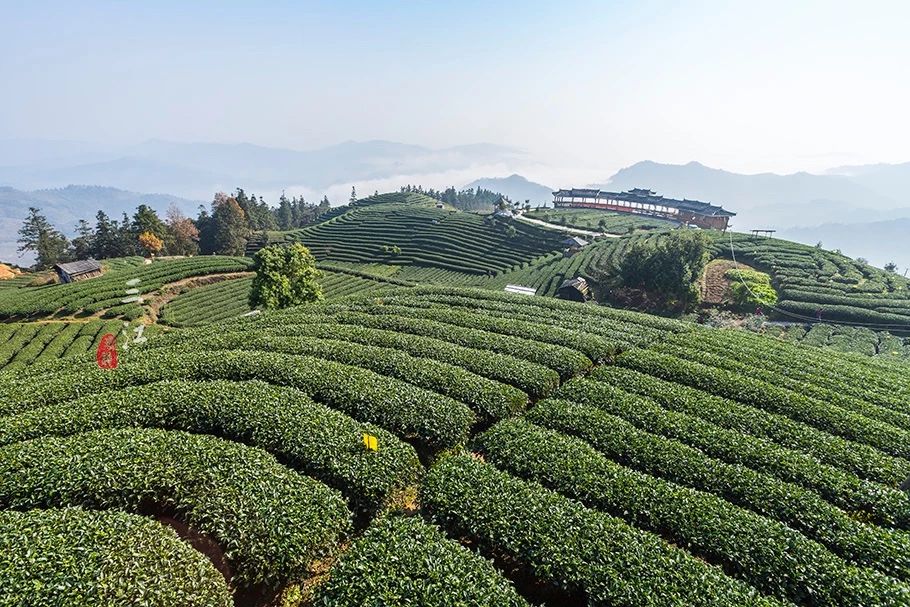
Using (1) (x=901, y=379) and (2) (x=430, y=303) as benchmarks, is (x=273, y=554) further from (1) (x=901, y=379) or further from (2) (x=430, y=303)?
(1) (x=901, y=379)

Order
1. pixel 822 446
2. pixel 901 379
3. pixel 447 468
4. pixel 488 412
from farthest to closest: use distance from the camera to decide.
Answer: pixel 901 379, pixel 488 412, pixel 822 446, pixel 447 468

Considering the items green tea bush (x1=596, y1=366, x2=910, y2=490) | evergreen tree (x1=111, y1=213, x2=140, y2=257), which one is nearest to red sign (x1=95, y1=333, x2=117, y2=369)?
green tea bush (x1=596, y1=366, x2=910, y2=490)

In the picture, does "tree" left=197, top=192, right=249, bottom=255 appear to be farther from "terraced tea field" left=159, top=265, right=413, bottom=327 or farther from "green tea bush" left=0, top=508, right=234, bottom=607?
"green tea bush" left=0, top=508, right=234, bottom=607

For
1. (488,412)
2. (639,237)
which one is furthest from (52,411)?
(639,237)

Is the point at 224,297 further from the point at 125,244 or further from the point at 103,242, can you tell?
the point at 103,242

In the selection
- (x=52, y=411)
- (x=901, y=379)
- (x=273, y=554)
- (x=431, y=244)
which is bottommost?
(x=273, y=554)
